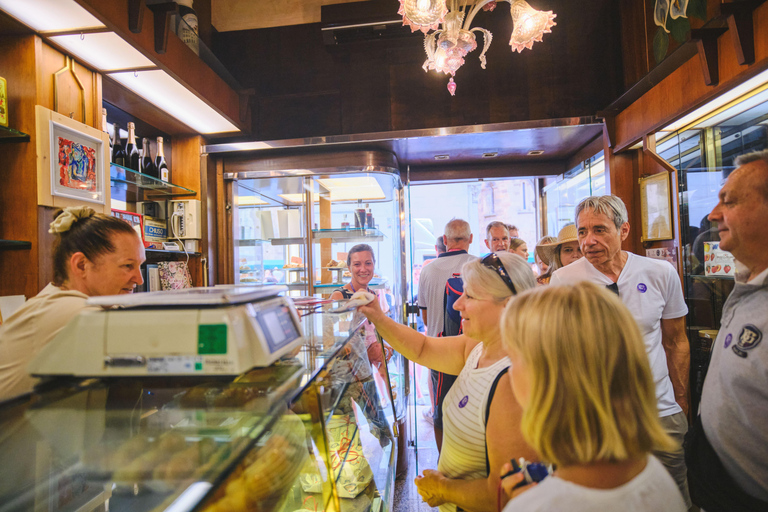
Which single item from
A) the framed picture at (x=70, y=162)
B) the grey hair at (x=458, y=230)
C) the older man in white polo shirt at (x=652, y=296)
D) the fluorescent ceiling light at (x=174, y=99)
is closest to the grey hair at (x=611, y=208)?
the older man in white polo shirt at (x=652, y=296)

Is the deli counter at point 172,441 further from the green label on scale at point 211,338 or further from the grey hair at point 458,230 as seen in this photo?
the grey hair at point 458,230

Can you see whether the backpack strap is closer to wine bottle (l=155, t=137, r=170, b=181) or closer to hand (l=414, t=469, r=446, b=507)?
hand (l=414, t=469, r=446, b=507)

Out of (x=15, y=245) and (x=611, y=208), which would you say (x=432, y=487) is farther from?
(x=15, y=245)

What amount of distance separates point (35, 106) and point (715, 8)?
3.51 metres

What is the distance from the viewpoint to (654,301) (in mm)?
1958

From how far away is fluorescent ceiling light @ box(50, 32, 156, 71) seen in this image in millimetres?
2070

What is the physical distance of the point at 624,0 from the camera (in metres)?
3.16

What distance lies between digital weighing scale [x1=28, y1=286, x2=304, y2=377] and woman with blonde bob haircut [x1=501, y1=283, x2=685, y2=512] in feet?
1.83

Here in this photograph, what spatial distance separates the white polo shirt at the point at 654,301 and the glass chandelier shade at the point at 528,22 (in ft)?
4.13

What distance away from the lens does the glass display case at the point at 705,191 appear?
2.15 m

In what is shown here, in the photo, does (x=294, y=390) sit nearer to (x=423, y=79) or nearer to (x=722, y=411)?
(x=722, y=411)

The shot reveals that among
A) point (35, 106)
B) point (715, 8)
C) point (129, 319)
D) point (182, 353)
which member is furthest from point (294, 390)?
point (715, 8)

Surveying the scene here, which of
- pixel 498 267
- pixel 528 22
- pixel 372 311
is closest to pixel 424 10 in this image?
pixel 528 22

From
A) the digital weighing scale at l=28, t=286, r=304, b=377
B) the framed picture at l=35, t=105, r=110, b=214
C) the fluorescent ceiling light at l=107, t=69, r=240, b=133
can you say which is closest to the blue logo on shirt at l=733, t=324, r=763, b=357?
the digital weighing scale at l=28, t=286, r=304, b=377
